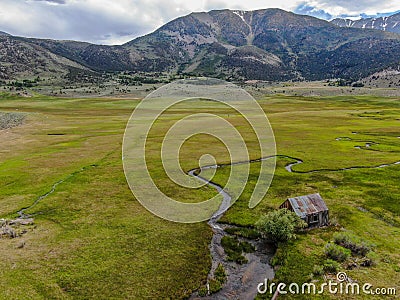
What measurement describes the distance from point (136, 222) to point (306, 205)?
68.8ft

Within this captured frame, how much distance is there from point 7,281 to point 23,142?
80809mm

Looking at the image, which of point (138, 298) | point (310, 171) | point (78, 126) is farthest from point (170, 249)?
point (78, 126)

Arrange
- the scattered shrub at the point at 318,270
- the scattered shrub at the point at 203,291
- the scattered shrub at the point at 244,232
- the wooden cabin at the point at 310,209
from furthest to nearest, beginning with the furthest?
the wooden cabin at the point at 310,209
the scattered shrub at the point at 244,232
the scattered shrub at the point at 318,270
the scattered shrub at the point at 203,291

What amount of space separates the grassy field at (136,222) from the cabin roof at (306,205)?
2434 mm

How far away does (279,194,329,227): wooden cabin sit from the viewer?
36906 millimetres

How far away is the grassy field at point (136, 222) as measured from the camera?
28.0 meters

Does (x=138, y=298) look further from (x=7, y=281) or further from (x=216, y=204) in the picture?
(x=216, y=204)

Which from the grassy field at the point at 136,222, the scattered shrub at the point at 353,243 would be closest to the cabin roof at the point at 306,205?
the grassy field at the point at 136,222

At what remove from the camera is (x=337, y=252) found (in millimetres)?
30547

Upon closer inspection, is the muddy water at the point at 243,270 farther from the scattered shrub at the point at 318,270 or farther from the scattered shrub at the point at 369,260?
the scattered shrub at the point at 369,260

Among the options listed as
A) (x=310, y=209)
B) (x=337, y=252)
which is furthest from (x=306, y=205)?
(x=337, y=252)

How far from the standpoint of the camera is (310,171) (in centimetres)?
6241

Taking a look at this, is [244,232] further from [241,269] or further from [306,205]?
[306,205]

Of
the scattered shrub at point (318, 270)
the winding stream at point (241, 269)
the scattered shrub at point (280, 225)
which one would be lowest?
the winding stream at point (241, 269)
